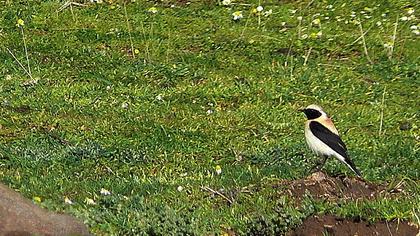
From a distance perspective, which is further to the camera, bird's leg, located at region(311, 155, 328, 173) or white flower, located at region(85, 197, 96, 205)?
bird's leg, located at region(311, 155, 328, 173)

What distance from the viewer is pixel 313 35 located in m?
13.9

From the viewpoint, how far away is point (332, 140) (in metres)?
8.92

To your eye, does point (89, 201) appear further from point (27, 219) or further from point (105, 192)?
point (27, 219)

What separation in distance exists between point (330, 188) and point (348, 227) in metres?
0.68

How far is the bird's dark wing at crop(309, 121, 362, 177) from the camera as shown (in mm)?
8883

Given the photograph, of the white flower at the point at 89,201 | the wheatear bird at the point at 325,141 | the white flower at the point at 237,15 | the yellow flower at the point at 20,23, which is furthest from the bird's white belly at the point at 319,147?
the yellow flower at the point at 20,23

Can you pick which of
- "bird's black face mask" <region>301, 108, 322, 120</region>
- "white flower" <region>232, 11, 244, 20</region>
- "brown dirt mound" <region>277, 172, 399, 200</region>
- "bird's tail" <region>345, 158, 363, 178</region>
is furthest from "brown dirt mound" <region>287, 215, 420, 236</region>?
"white flower" <region>232, 11, 244, 20</region>

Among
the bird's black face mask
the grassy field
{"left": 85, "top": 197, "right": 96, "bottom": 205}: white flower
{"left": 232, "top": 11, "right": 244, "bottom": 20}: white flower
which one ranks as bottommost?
{"left": 232, "top": 11, "right": 244, "bottom": 20}: white flower

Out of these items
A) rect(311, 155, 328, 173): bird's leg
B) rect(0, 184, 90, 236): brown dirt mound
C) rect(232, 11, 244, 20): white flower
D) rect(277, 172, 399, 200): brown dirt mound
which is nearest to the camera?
rect(0, 184, 90, 236): brown dirt mound

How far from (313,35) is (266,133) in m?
3.36

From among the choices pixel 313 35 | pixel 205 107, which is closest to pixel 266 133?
pixel 205 107

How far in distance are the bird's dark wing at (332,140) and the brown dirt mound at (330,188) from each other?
37cm

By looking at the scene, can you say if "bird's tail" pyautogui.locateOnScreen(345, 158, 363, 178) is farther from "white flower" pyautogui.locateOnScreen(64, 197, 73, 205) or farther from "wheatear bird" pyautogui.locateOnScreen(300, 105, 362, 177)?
"white flower" pyautogui.locateOnScreen(64, 197, 73, 205)

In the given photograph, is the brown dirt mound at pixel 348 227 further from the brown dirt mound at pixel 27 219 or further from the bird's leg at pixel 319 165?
the brown dirt mound at pixel 27 219
